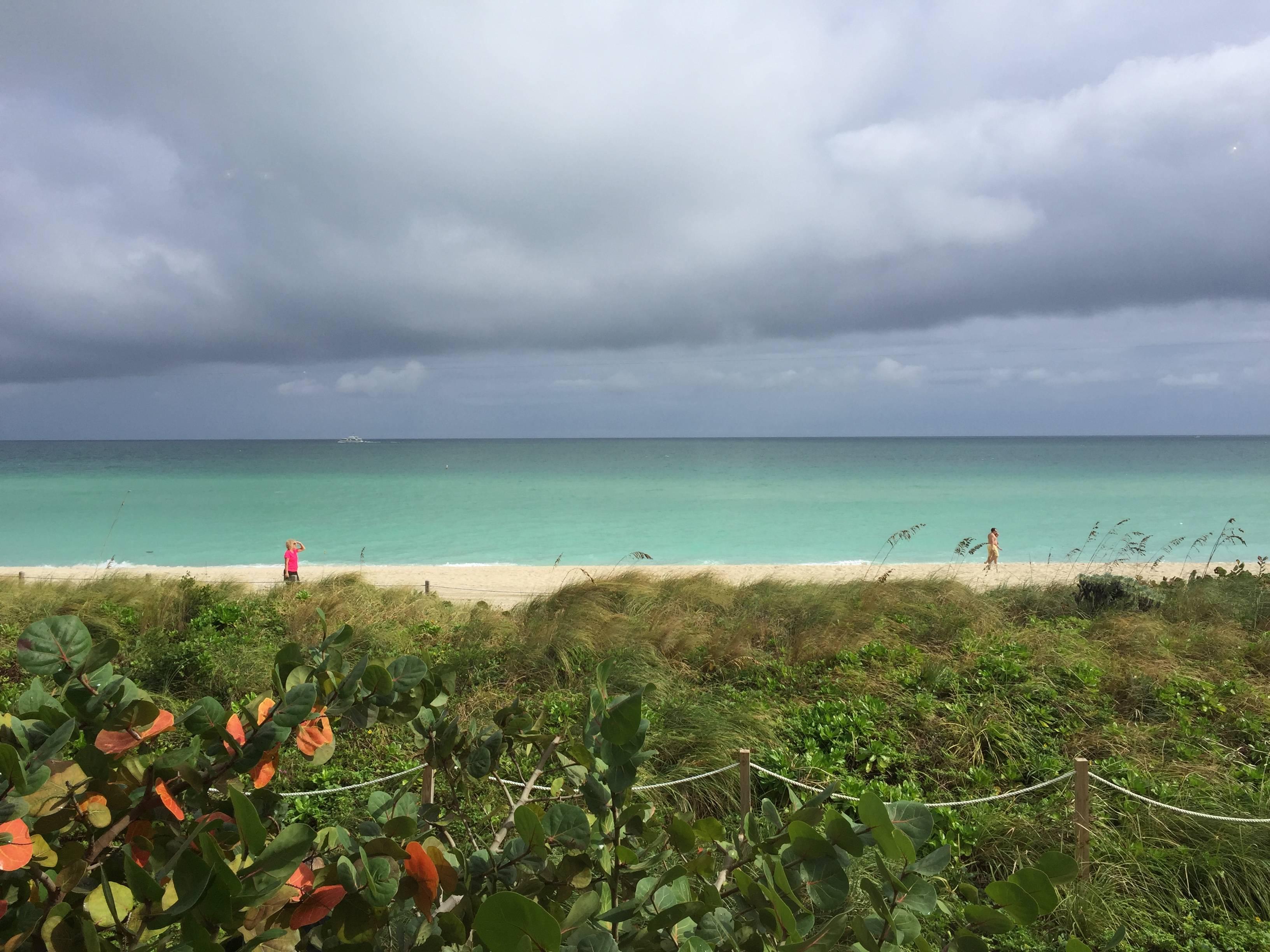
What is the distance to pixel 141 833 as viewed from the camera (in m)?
0.96

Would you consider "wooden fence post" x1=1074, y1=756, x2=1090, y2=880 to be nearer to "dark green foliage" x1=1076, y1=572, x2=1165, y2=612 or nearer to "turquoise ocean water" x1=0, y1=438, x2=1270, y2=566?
"dark green foliage" x1=1076, y1=572, x2=1165, y2=612

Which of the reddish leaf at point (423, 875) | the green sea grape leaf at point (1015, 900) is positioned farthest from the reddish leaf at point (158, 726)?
the green sea grape leaf at point (1015, 900)

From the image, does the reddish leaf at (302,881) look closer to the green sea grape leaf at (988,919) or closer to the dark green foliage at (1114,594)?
the green sea grape leaf at (988,919)

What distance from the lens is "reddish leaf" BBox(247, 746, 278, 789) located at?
1017mm

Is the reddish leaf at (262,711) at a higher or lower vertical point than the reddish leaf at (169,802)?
higher

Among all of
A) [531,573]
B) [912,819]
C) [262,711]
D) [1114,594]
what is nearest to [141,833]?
[262,711]

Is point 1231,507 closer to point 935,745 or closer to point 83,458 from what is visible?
point 935,745

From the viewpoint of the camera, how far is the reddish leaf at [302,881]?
869mm

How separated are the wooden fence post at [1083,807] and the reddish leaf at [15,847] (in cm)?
480

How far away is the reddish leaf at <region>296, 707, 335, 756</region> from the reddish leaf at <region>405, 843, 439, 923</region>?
262mm


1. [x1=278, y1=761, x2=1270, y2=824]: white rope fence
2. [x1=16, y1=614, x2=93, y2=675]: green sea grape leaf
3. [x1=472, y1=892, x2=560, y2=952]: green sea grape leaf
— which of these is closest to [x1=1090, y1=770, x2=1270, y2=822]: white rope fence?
[x1=278, y1=761, x2=1270, y2=824]: white rope fence

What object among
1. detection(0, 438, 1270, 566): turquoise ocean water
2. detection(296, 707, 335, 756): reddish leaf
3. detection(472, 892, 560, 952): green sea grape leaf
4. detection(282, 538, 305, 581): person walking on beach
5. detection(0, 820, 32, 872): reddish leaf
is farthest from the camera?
detection(0, 438, 1270, 566): turquoise ocean water

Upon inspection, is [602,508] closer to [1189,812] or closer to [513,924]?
[1189,812]

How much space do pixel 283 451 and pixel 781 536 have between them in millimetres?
123222
